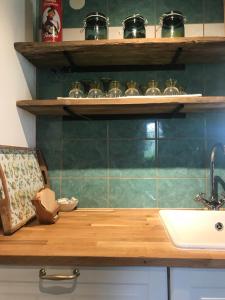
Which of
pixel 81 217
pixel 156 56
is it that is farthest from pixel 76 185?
pixel 156 56

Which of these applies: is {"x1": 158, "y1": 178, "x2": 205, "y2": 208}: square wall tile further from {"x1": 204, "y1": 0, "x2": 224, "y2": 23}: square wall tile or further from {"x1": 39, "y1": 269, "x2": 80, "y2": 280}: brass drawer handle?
{"x1": 204, "y1": 0, "x2": 224, "y2": 23}: square wall tile

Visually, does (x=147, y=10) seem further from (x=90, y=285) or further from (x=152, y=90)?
(x=90, y=285)

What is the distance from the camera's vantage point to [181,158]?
141 cm

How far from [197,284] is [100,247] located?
1.00 ft

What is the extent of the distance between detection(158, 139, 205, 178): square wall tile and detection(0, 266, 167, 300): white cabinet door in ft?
2.21

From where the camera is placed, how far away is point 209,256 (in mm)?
777

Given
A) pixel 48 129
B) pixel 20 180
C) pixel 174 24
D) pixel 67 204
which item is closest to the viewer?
pixel 20 180

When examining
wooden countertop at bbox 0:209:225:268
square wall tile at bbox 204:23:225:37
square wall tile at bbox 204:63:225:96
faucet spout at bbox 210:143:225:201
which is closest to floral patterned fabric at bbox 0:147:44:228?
wooden countertop at bbox 0:209:225:268

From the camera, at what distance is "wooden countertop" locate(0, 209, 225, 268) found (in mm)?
780

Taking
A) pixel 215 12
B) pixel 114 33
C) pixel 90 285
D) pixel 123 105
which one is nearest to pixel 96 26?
pixel 114 33

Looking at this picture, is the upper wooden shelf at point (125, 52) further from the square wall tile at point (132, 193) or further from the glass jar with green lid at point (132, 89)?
the square wall tile at point (132, 193)

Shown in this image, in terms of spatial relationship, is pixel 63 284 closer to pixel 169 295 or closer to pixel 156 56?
pixel 169 295

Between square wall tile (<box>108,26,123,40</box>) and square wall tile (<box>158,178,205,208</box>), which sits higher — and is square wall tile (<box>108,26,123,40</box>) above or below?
above

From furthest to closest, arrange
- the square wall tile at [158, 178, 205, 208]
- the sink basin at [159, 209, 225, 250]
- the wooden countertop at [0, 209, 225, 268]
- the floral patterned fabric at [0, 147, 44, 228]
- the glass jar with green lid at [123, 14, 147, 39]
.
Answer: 1. the square wall tile at [158, 178, 205, 208]
2. the glass jar with green lid at [123, 14, 147, 39]
3. the sink basin at [159, 209, 225, 250]
4. the floral patterned fabric at [0, 147, 44, 228]
5. the wooden countertop at [0, 209, 225, 268]
